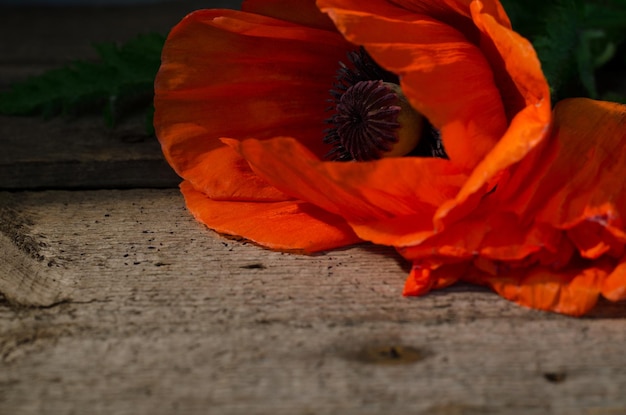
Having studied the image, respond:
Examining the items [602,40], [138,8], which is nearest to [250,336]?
[602,40]

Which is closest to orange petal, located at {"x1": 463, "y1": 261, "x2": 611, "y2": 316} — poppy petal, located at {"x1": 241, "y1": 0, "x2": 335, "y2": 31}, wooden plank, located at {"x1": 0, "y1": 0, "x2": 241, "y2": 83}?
poppy petal, located at {"x1": 241, "y1": 0, "x2": 335, "y2": 31}

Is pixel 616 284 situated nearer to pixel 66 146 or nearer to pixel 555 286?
pixel 555 286

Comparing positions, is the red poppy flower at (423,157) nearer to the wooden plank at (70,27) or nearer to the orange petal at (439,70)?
the orange petal at (439,70)

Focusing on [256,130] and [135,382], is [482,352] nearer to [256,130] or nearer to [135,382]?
[135,382]

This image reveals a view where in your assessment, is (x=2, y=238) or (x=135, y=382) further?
(x=2, y=238)

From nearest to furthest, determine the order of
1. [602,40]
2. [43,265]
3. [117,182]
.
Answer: [43,265] < [117,182] < [602,40]
